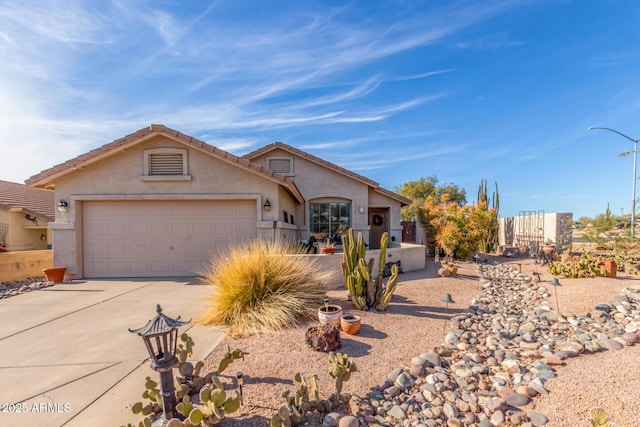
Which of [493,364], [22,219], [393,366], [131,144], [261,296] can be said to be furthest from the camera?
[22,219]

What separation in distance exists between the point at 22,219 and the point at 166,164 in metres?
12.7

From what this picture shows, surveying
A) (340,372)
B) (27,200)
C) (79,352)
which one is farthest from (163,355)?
(27,200)

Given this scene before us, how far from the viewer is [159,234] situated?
9.91 metres

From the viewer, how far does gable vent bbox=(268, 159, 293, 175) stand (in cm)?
1367

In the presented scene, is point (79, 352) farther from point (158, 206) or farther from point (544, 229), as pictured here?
point (544, 229)

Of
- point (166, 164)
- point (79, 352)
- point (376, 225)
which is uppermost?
point (166, 164)

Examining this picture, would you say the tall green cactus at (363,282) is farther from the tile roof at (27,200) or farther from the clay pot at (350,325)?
the tile roof at (27,200)

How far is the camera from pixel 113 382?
337 cm

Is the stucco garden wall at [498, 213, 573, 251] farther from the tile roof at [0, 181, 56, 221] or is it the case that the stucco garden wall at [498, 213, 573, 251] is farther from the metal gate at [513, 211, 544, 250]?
the tile roof at [0, 181, 56, 221]

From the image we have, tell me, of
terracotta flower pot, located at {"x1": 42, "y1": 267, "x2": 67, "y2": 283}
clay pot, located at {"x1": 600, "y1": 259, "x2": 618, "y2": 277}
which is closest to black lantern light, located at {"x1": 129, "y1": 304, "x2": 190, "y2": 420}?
terracotta flower pot, located at {"x1": 42, "y1": 267, "x2": 67, "y2": 283}

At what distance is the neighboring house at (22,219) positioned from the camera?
14.6 meters

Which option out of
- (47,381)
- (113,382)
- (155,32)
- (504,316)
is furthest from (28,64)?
(504,316)

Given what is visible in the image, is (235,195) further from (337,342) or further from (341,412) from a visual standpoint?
(341,412)

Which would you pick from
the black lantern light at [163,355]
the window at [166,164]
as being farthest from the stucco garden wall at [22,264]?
the black lantern light at [163,355]
